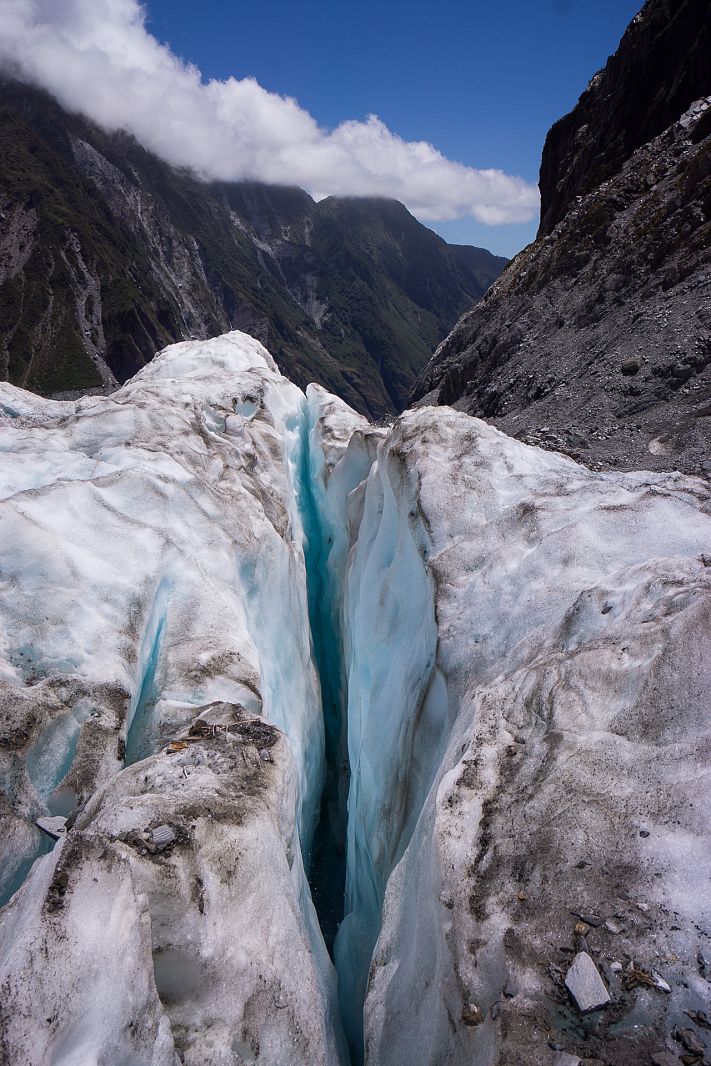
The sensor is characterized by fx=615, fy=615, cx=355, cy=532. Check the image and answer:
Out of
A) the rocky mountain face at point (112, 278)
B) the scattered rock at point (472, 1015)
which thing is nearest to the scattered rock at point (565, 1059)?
the scattered rock at point (472, 1015)

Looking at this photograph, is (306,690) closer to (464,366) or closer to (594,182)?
(464,366)

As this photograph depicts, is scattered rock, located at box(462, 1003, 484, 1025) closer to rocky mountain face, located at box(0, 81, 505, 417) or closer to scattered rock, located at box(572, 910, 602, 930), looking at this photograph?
scattered rock, located at box(572, 910, 602, 930)

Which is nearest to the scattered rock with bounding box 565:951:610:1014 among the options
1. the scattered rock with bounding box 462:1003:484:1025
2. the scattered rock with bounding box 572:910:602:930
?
the scattered rock with bounding box 572:910:602:930

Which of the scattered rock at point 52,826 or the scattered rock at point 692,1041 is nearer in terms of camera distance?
the scattered rock at point 692,1041

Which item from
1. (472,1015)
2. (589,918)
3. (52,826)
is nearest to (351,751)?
(52,826)

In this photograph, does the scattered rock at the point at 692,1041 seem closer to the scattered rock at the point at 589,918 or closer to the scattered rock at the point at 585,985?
the scattered rock at the point at 585,985

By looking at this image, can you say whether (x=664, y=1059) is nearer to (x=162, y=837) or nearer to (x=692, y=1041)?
(x=692, y=1041)

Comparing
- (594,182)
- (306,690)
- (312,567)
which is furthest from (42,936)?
(594,182)
